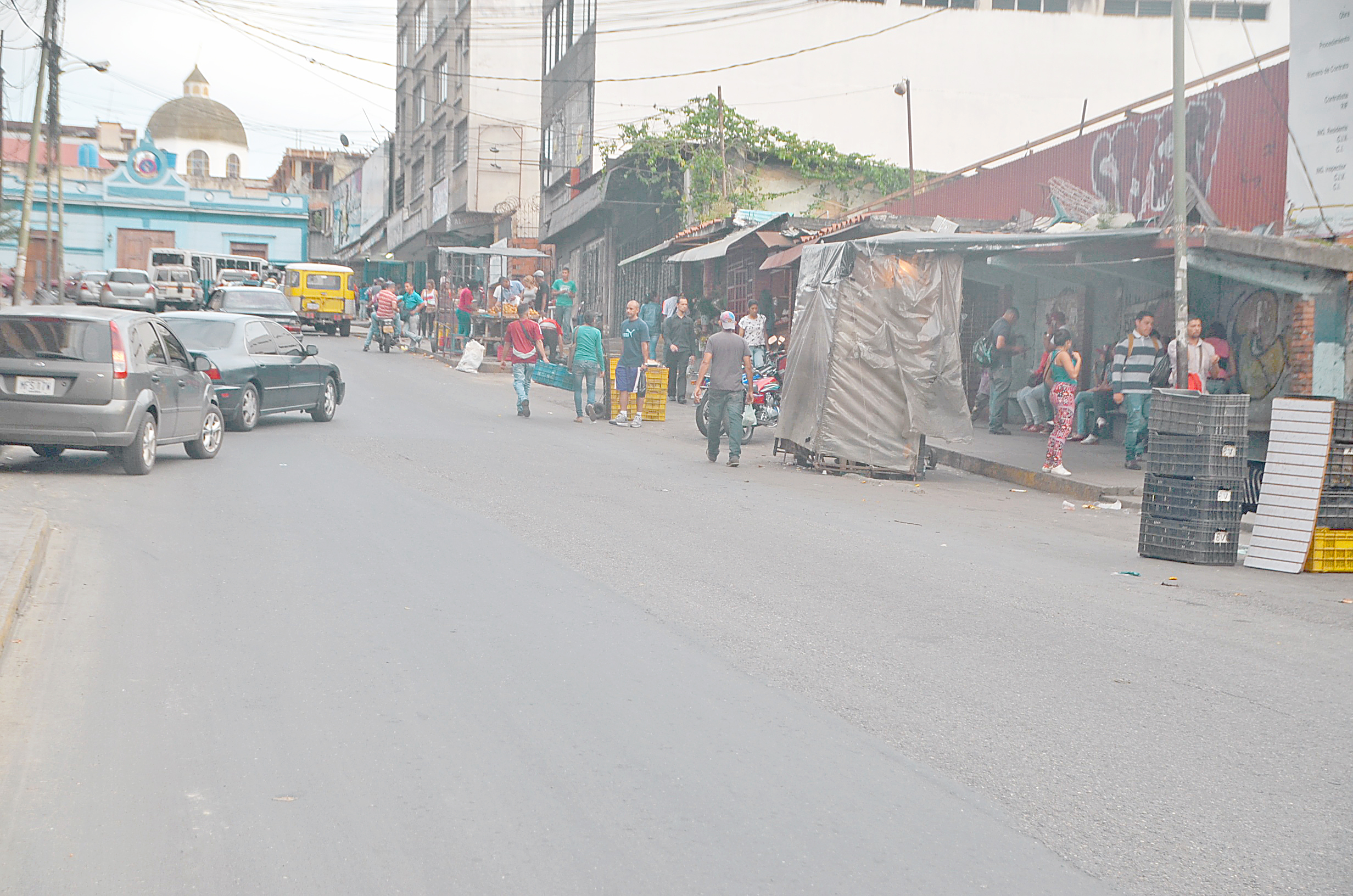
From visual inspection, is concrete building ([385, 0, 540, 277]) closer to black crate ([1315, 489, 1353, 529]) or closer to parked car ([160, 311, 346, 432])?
parked car ([160, 311, 346, 432])

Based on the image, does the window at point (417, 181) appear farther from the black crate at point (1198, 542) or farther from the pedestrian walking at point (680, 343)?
the black crate at point (1198, 542)

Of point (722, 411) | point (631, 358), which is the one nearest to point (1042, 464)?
point (722, 411)

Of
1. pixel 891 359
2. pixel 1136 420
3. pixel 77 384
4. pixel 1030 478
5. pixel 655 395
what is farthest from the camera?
pixel 655 395

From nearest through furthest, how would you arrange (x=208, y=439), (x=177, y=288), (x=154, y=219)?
1. (x=208, y=439)
2. (x=177, y=288)
3. (x=154, y=219)

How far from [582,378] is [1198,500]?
12.0 meters

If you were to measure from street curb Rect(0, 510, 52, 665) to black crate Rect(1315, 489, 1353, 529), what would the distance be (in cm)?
897

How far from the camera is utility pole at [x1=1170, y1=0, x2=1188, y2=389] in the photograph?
1373 cm

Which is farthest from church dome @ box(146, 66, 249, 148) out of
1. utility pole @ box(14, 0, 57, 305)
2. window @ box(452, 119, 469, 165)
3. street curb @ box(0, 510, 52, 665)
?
street curb @ box(0, 510, 52, 665)

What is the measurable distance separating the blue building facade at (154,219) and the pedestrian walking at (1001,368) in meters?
49.9

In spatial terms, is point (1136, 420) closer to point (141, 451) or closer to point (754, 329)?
point (754, 329)

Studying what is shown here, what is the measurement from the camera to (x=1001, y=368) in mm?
20422

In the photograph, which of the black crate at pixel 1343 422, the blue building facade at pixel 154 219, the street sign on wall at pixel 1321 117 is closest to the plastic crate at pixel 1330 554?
the black crate at pixel 1343 422

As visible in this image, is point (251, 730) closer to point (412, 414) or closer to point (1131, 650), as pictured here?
point (1131, 650)

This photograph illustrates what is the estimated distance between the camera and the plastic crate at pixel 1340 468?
9664 millimetres
